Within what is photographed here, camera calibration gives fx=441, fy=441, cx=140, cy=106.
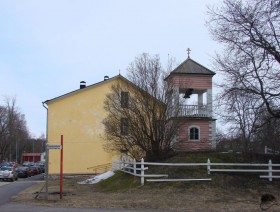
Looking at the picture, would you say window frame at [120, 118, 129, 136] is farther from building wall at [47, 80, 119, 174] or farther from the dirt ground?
building wall at [47, 80, 119, 174]

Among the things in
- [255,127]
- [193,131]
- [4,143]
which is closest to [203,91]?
[193,131]

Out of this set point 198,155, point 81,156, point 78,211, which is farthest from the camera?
point 81,156

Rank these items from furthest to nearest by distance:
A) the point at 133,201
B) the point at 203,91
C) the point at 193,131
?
the point at 203,91, the point at 193,131, the point at 133,201

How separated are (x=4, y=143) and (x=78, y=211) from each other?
10358cm

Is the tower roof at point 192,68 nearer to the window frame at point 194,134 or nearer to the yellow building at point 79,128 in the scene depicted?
the window frame at point 194,134

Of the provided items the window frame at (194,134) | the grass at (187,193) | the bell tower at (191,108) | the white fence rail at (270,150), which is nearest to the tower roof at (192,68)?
the bell tower at (191,108)

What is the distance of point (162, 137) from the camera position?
2734 cm

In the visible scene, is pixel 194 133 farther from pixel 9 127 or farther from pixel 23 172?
pixel 9 127

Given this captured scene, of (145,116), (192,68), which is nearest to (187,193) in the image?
(145,116)

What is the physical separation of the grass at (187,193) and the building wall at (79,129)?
21.8 meters

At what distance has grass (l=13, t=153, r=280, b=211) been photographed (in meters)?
17.6

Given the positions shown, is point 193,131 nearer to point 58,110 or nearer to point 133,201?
point 133,201

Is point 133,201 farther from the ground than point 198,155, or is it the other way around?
point 198,155

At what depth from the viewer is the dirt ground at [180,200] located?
56.0 ft
